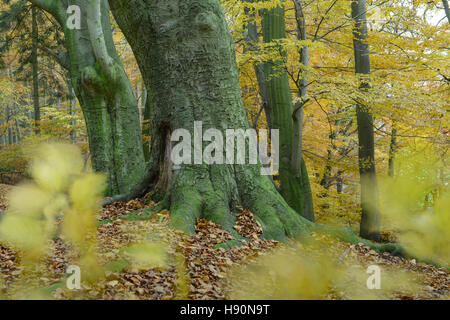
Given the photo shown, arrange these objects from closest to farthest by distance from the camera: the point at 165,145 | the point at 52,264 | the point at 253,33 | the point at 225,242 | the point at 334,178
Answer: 1. the point at 52,264
2. the point at 225,242
3. the point at 165,145
4. the point at 253,33
5. the point at 334,178

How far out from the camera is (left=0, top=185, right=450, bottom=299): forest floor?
3.85 feet

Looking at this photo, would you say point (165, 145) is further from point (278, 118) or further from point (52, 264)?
point (278, 118)

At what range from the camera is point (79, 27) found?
732 centimetres

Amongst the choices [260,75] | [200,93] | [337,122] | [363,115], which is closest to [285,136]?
[260,75]

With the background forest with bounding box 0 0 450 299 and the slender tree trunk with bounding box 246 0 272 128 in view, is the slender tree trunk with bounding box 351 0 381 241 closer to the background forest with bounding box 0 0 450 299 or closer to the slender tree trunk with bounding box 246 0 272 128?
the background forest with bounding box 0 0 450 299

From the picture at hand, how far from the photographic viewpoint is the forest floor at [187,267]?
1173mm

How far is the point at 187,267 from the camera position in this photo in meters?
2.56

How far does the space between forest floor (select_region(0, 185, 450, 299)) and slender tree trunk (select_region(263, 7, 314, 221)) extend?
9.31ft

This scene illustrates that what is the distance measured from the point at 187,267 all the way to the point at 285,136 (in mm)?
5266

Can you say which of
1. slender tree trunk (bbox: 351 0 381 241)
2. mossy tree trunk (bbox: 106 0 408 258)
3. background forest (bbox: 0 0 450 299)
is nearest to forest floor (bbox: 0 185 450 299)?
background forest (bbox: 0 0 450 299)

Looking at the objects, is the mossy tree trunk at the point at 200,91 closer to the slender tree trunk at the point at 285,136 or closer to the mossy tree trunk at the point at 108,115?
the slender tree trunk at the point at 285,136
